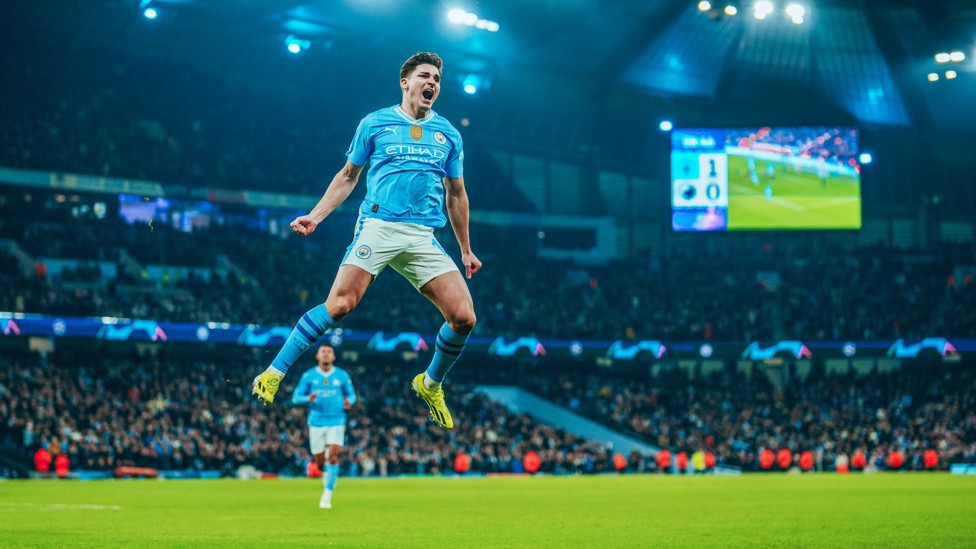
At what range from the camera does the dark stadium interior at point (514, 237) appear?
44844 mm

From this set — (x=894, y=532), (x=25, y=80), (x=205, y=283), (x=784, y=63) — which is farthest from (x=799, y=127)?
(x=894, y=532)

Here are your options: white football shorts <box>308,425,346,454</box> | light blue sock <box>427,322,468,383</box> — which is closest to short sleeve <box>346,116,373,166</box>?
light blue sock <box>427,322,468,383</box>

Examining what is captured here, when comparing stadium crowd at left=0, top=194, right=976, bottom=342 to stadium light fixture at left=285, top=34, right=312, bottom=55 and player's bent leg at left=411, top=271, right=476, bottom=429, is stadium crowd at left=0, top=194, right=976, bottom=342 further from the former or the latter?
player's bent leg at left=411, top=271, right=476, bottom=429

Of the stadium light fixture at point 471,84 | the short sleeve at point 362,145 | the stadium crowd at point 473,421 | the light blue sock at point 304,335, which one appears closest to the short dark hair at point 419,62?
the short sleeve at point 362,145

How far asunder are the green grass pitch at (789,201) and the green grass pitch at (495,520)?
28224mm

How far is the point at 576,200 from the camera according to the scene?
6662 centimetres

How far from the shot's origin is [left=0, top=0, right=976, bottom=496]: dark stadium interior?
44.8m

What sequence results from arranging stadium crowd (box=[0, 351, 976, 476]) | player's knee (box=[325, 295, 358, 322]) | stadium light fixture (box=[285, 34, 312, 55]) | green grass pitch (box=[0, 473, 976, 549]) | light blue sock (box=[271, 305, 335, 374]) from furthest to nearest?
stadium light fixture (box=[285, 34, 312, 55])
stadium crowd (box=[0, 351, 976, 476])
green grass pitch (box=[0, 473, 976, 549])
light blue sock (box=[271, 305, 335, 374])
player's knee (box=[325, 295, 358, 322])

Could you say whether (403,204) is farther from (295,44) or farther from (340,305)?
(295,44)

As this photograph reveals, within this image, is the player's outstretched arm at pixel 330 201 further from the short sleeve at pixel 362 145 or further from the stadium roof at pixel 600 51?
the stadium roof at pixel 600 51

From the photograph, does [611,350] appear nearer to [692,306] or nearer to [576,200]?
[692,306]

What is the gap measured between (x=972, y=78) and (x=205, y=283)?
36764 mm

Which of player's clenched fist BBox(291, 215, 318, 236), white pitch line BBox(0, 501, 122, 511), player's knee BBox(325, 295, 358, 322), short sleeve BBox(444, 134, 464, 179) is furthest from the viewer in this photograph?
white pitch line BBox(0, 501, 122, 511)

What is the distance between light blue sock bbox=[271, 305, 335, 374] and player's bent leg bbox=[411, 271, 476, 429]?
0.94 m
